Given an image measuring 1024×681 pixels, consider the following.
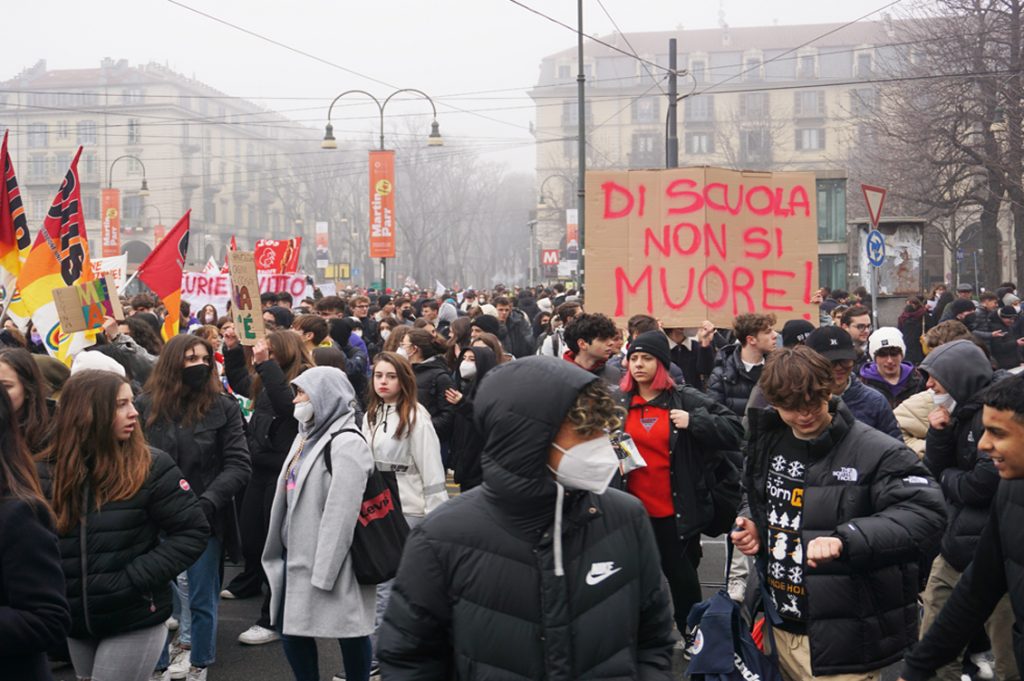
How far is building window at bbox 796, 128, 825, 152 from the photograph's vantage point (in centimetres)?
10419

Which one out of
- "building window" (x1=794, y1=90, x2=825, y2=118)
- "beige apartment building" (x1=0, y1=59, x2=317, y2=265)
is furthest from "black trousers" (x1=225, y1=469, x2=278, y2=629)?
"building window" (x1=794, y1=90, x2=825, y2=118)

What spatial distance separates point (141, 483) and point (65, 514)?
282mm

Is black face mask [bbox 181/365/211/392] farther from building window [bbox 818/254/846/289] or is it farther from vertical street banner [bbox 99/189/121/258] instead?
vertical street banner [bbox 99/189/121/258]

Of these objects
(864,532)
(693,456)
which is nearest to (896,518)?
(864,532)

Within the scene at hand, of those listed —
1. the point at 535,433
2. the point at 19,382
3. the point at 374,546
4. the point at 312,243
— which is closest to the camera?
the point at 535,433

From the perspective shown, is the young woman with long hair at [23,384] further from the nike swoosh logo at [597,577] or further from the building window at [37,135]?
the building window at [37,135]

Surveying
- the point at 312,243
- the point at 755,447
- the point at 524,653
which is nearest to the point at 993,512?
the point at 755,447

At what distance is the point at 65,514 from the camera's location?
4258 millimetres

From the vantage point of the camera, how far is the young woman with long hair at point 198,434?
6.09 m

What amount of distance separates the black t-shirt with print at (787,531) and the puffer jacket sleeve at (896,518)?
0.70 feet

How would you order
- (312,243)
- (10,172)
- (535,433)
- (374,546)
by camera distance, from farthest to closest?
(312,243) < (10,172) < (374,546) < (535,433)

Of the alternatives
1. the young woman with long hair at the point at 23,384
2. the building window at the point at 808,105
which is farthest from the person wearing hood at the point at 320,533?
the building window at the point at 808,105

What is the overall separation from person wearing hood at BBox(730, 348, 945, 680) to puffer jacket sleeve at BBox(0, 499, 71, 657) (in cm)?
226

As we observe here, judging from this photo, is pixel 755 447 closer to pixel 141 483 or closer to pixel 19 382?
pixel 141 483
